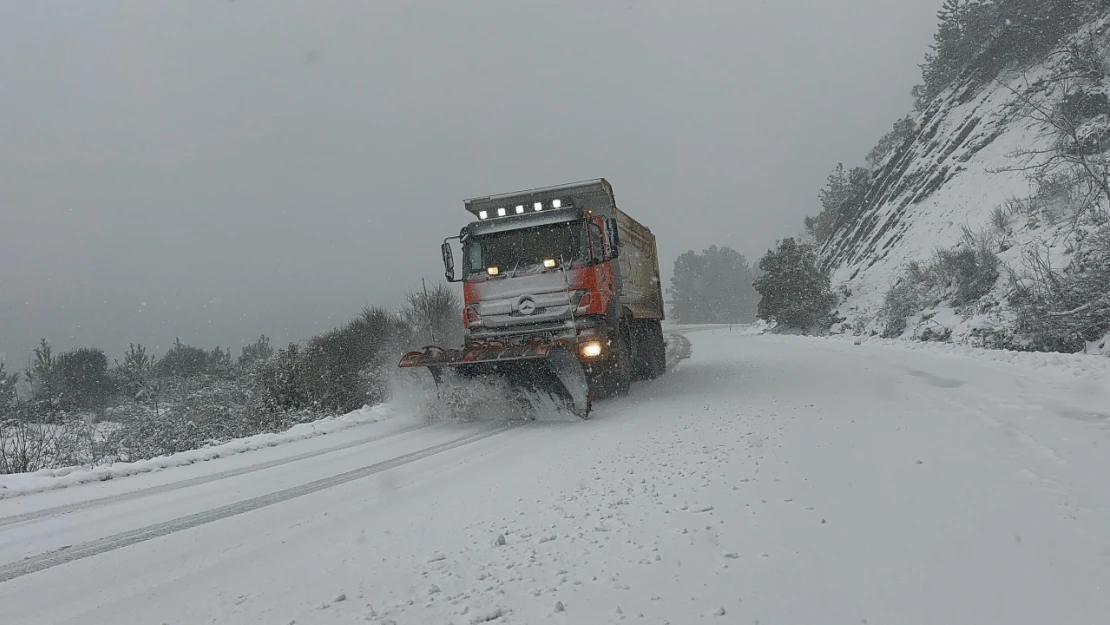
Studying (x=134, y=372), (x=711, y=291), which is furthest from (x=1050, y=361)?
(x=711, y=291)

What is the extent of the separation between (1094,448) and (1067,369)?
464cm

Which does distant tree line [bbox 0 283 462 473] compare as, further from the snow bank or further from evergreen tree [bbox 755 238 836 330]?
evergreen tree [bbox 755 238 836 330]

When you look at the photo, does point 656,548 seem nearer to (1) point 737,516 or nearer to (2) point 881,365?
(1) point 737,516

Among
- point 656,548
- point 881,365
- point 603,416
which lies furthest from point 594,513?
point 881,365

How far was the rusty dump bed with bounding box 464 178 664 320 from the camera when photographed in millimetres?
10953

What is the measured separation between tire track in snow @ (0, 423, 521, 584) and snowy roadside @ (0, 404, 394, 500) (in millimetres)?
2906

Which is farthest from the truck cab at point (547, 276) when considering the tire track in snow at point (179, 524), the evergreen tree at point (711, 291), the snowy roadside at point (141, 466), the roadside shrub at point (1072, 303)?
the evergreen tree at point (711, 291)

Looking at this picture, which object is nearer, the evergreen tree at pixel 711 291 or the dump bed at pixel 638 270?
the dump bed at pixel 638 270

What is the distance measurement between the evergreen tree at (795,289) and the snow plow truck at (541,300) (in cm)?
2300

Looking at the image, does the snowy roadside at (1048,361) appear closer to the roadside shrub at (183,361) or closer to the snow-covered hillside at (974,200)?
the snow-covered hillside at (974,200)

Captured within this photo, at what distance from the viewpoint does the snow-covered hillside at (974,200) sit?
1479 centimetres

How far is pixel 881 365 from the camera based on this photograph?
12.2 meters

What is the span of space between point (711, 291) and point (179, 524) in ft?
302

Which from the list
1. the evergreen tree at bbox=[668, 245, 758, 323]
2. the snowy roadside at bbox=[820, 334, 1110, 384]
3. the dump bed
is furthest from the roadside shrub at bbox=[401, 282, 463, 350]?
the evergreen tree at bbox=[668, 245, 758, 323]
